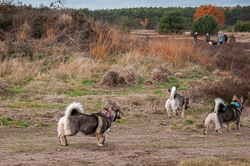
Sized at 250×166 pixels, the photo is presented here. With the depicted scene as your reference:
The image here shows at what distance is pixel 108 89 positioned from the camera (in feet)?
47.1

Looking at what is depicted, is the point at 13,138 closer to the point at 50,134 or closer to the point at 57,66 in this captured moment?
the point at 50,134

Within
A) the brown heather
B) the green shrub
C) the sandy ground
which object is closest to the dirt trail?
the sandy ground

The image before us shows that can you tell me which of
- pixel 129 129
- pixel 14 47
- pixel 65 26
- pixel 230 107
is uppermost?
pixel 65 26

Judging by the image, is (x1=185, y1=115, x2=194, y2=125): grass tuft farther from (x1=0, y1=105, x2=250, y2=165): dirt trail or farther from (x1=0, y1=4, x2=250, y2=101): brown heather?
(x1=0, y1=4, x2=250, y2=101): brown heather

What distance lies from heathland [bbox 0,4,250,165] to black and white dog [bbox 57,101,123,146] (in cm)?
35

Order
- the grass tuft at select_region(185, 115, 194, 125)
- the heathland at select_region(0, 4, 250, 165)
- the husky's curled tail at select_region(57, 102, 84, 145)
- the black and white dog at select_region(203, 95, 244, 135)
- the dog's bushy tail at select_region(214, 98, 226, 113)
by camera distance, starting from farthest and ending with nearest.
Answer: the grass tuft at select_region(185, 115, 194, 125), the black and white dog at select_region(203, 95, 244, 135), the dog's bushy tail at select_region(214, 98, 226, 113), the husky's curled tail at select_region(57, 102, 84, 145), the heathland at select_region(0, 4, 250, 165)

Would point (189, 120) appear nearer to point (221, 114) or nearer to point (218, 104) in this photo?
point (221, 114)

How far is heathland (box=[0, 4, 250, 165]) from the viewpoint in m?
6.46

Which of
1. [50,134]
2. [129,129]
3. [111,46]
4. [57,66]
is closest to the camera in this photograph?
[50,134]

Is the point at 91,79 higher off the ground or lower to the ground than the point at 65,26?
lower

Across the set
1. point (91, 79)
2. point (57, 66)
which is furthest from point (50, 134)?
point (57, 66)

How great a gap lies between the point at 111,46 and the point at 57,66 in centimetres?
517

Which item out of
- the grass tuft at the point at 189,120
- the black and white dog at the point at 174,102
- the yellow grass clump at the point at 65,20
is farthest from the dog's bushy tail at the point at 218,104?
the yellow grass clump at the point at 65,20

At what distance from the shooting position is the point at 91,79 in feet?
50.4
